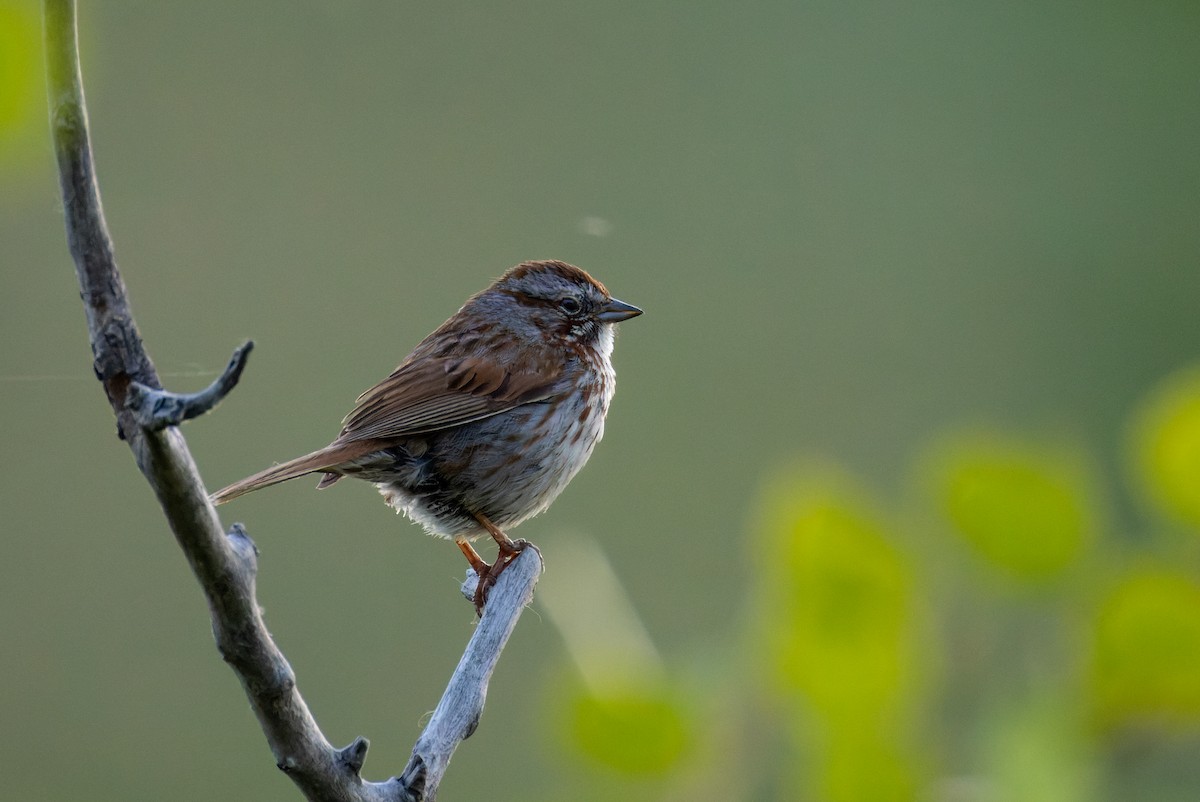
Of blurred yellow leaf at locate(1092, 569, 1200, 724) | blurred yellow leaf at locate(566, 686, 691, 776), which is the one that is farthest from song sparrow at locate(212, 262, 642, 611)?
blurred yellow leaf at locate(1092, 569, 1200, 724)

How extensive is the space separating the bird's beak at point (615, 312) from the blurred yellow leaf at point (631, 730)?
2.50 metres

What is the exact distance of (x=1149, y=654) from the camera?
918mm

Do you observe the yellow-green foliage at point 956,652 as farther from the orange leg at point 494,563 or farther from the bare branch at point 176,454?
the orange leg at point 494,563

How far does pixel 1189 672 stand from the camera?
0.92 m

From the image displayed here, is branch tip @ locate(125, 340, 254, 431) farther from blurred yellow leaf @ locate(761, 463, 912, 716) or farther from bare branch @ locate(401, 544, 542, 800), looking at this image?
bare branch @ locate(401, 544, 542, 800)

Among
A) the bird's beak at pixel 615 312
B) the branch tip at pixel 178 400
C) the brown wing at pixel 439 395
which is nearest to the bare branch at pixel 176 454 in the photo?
the branch tip at pixel 178 400

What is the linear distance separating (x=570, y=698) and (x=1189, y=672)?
1.61 ft

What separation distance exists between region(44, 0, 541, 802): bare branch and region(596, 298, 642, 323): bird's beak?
204 centimetres

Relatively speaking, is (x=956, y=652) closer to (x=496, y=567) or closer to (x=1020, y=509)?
(x=1020, y=509)

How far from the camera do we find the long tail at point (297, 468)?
2.34 metres

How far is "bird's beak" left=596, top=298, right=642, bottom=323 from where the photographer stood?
3562 millimetres

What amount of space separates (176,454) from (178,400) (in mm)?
105

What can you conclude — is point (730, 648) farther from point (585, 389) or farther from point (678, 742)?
point (585, 389)

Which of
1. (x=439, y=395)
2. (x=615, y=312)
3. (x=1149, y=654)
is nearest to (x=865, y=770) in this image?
(x=1149, y=654)
